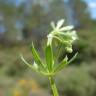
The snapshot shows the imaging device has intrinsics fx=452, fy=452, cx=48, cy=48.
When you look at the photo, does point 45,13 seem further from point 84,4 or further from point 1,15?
point 84,4

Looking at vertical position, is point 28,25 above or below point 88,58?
above

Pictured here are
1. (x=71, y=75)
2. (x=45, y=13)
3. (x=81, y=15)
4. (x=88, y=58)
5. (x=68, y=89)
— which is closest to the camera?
(x=68, y=89)

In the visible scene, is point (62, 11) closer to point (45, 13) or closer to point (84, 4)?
point (45, 13)

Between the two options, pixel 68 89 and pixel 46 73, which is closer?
pixel 46 73

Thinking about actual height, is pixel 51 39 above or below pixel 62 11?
below

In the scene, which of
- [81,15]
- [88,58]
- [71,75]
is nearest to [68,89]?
[71,75]

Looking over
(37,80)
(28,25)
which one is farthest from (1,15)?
(37,80)

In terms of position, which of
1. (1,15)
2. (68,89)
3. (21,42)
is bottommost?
(68,89)

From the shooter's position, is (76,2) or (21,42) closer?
(21,42)

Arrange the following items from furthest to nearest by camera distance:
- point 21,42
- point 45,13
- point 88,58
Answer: point 45,13 < point 21,42 < point 88,58
